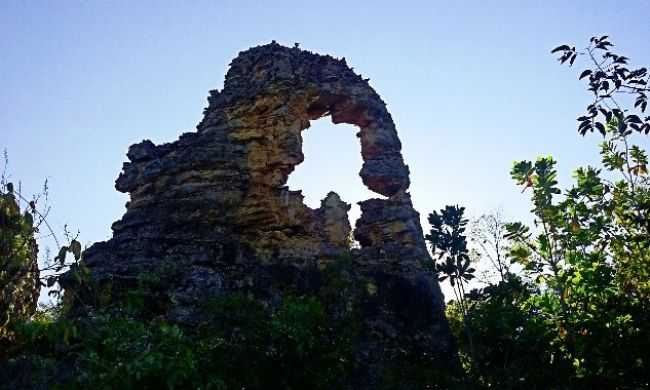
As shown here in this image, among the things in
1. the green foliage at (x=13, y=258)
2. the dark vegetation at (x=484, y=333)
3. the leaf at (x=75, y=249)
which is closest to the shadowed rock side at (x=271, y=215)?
the dark vegetation at (x=484, y=333)

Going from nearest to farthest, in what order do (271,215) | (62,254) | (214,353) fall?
(62,254) < (214,353) < (271,215)

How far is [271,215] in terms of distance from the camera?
18312mm

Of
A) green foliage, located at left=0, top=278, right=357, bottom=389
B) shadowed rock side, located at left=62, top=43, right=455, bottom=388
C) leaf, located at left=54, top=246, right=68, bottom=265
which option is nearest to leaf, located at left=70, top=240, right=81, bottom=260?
leaf, located at left=54, top=246, right=68, bottom=265

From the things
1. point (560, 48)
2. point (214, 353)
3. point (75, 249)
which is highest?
point (560, 48)

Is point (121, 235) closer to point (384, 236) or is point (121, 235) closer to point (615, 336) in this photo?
point (384, 236)

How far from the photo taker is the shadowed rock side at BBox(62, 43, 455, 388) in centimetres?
1631

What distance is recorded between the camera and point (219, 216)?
17.8 m

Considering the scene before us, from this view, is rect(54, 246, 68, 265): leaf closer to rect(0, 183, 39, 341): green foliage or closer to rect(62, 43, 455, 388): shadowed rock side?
rect(0, 183, 39, 341): green foliage

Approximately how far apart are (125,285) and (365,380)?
7.45 m

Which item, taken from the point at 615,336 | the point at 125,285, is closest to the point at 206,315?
the point at 125,285

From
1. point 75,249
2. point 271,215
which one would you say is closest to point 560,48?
point 75,249

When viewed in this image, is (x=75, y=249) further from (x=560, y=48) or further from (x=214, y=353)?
(x=214, y=353)

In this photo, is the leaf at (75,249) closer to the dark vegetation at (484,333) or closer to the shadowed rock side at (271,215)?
the dark vegetation at (484,333)

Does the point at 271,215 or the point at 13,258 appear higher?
the point at 271,215
